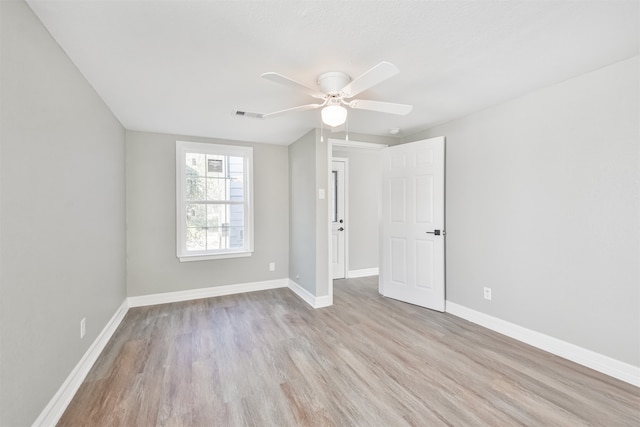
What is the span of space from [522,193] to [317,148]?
2.24 m

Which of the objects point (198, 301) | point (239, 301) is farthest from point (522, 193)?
point (198, 301)

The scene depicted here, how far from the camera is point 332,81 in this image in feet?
6.59

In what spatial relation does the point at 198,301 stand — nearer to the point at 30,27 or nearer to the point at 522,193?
the point at 30,27

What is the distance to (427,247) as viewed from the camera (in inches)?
133

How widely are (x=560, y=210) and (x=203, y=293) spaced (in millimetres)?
4176

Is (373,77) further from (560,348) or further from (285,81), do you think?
(560,348)

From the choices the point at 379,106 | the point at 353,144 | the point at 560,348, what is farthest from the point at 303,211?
the point at 560,348

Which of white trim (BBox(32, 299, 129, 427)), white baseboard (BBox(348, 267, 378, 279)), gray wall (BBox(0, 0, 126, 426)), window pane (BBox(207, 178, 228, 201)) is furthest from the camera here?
white baseboard (BBox(348, 267, 378, 279))

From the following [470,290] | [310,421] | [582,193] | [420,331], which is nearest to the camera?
[310,421]

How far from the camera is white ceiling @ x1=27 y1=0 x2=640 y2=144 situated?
1.41 m

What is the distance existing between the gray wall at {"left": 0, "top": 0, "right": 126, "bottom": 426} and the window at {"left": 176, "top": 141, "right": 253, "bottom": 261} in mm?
1372

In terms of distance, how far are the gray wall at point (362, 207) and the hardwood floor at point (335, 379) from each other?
205 cm

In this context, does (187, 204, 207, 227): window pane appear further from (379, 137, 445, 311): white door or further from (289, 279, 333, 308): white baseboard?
(379, 137, 445, 311): white door

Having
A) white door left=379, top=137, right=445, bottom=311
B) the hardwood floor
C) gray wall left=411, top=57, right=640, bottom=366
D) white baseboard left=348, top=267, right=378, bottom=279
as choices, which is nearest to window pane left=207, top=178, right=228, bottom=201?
the hardwood floor
